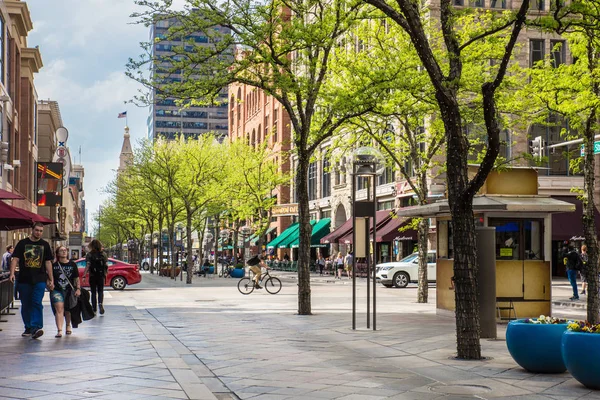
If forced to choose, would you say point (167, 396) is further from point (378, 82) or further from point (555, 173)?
point (555, 173)

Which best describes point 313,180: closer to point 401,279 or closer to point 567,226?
point 567,226

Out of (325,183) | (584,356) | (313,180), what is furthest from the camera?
(313,180)

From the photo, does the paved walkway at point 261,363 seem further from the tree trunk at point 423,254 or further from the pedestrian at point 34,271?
the tree trunk at point 423,254

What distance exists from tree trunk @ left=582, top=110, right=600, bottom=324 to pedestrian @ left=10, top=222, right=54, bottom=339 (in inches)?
418

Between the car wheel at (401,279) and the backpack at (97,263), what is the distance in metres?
19.6

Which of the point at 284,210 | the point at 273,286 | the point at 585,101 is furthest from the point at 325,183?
the point at 585,101

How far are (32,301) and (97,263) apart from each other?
5.56 m

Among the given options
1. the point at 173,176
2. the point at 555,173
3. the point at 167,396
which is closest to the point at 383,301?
the point at 167,396

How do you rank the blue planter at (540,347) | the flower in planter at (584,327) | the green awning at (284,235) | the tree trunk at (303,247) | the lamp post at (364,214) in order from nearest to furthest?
the flower in planter at (584,327) < the blue planter at (540,347) < the lamp post at (364,214) < the tree trunk at (303,247) < the green awning at (284,235)

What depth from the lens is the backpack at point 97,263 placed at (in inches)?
800

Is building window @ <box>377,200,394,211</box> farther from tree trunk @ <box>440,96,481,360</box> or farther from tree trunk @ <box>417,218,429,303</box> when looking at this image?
tree trunk @ <box>440,96,481,360</box>

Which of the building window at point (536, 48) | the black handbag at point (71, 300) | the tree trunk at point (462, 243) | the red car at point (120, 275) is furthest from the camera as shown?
the building window at point (536, 48)

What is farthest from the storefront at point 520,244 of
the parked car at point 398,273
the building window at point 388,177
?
the building window at point 388,177

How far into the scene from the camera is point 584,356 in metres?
9.09
